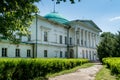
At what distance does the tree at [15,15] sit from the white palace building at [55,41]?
15447 millimetres

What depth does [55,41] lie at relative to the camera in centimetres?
4853

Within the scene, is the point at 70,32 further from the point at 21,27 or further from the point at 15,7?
the point at 15,7

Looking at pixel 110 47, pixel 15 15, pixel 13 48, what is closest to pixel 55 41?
pixel 110 47

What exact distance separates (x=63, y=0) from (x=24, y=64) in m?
7.25

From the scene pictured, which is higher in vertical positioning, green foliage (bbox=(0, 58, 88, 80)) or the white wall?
the white wall

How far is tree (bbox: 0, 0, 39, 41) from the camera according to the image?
14.1 m

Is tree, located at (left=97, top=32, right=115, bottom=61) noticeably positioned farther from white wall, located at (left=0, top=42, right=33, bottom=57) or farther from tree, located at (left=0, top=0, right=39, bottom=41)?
tree, located at (left=0, top=0, right=39, bottom=41)

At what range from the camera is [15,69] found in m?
15.9

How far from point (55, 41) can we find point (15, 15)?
108 feet

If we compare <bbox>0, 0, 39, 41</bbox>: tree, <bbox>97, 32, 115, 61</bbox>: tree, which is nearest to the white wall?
<bbox>97, 32, 115, 61</bbox>: tree

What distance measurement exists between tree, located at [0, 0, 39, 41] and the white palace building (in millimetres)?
15447

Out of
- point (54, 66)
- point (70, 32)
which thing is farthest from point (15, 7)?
point (70, 32)

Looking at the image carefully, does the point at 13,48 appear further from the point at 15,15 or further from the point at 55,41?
the point at 15,15

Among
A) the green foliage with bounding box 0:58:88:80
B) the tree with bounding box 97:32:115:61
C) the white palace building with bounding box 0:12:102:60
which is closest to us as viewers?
the green foliage with bounding box 0:58:88:80
